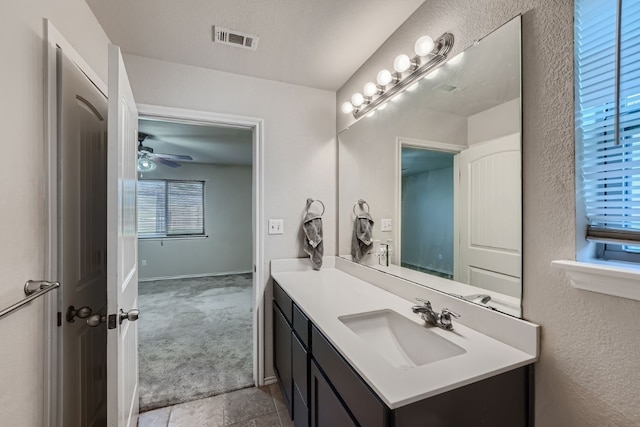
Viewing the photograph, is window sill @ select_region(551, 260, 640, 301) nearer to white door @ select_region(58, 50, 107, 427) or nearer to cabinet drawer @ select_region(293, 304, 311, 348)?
cabinet drawer @ select_region(293, 304, 311, 348)

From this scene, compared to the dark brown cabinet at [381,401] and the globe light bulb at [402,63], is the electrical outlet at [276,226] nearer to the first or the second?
the dark brown cabinet at [381,401]

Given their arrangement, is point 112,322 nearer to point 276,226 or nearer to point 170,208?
point 276,226

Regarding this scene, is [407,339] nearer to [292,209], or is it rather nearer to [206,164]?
[292,209]

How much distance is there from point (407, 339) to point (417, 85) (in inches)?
51.6

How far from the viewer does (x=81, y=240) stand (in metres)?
1.24

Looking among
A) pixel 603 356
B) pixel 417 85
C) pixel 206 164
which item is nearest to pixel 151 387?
pixel 603 356

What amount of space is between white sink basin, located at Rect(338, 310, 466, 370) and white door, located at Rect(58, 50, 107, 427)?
3.80 feet

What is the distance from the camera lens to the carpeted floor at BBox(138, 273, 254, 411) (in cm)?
203

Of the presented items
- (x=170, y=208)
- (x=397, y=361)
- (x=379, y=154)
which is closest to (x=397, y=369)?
(x=397, y=361)

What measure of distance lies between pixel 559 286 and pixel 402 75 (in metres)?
1.27

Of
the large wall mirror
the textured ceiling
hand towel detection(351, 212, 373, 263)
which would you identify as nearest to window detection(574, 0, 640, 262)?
the large wall mirror

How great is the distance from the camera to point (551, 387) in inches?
34.4

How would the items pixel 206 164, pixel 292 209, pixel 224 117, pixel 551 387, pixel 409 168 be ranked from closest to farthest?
pixel 551 387 < pixel 409 168 < pixel 224 117 < pixel 292 209 < pixel 206 164

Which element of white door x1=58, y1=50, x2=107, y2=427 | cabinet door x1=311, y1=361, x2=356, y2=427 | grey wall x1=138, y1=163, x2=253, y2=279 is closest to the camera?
cabinet door x1=311, y1=361, x2=356, y2=427
